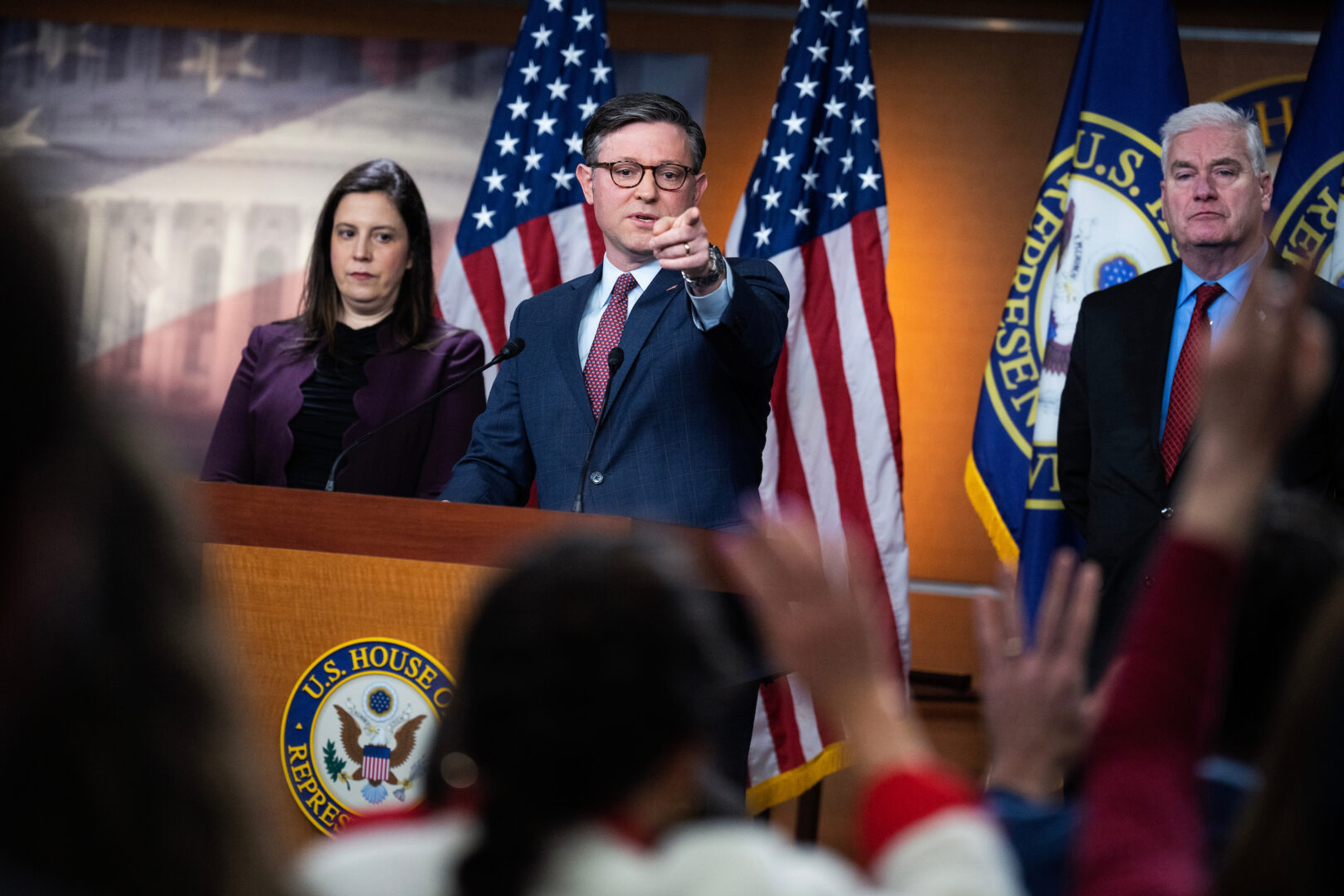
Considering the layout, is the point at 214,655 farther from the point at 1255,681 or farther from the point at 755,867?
the point at 1255,681

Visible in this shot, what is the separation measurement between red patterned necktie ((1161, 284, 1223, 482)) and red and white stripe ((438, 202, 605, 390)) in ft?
5.78

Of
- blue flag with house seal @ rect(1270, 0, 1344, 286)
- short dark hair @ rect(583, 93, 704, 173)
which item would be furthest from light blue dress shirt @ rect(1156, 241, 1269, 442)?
short dark hair @ rect(583, 93, 704, 173)

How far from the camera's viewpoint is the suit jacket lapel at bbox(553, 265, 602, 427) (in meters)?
2.66

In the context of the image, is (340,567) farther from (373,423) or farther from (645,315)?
(373,423)

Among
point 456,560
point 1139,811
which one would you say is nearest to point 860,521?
point 456,560

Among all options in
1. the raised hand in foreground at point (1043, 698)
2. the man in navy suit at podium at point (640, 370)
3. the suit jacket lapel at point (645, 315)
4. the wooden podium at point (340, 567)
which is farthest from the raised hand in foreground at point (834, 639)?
the suit jacket lapel at point (645, 315)

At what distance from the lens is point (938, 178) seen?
15.7ft

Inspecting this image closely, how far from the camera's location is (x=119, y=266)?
495 cm

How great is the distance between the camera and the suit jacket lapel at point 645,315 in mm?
2615

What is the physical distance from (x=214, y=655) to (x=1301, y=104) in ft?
12.5

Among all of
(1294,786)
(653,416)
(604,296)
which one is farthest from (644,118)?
(1294,786)

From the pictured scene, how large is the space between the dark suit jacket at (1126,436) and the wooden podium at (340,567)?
4.51 feet

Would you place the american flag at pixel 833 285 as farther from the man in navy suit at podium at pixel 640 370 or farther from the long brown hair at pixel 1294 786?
the long brown hair at pixel 1294 786

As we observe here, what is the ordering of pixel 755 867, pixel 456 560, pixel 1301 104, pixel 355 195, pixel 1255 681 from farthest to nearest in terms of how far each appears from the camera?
pixel 1301 104
pixel 355 195
pixel 456 560
pixel 1255 681
pixel 755 867
